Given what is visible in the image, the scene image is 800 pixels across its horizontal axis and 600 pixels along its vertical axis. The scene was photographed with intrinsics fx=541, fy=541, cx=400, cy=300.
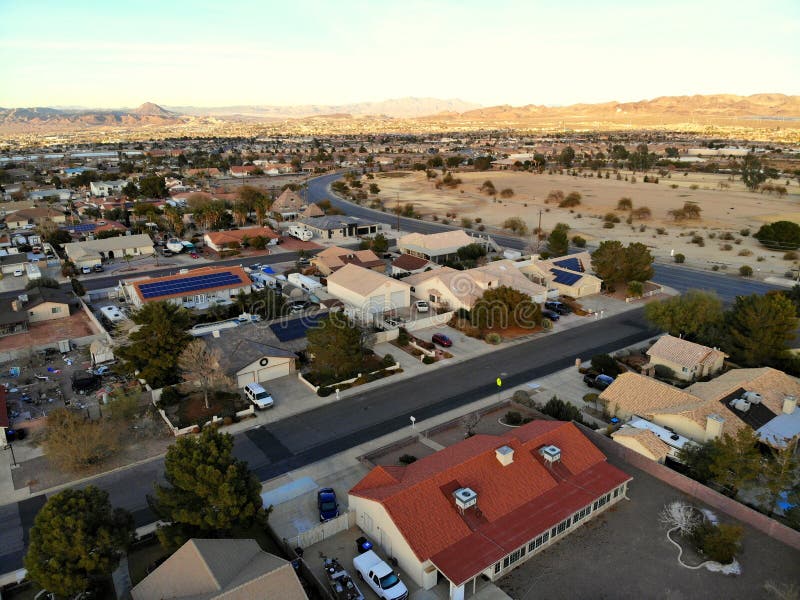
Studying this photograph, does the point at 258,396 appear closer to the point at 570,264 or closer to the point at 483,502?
the point at 483,502

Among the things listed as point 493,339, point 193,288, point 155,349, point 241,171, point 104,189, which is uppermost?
point 241,171

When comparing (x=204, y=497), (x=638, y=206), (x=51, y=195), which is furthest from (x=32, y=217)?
(x=638, y=206)

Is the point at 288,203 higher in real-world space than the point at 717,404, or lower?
higher

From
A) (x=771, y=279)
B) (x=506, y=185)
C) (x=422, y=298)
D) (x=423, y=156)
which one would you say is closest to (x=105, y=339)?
(x=422, y=298)

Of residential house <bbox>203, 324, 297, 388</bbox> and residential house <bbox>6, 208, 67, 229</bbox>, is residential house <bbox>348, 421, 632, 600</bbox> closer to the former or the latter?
residential house <bbox>203, 324, 297, 388</bbox>

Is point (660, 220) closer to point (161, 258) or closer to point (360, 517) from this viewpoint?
point (161, 258)

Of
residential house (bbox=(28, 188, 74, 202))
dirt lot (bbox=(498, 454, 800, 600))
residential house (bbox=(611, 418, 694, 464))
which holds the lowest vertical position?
dirt lot (bbox=(498, 454, 800, 600))

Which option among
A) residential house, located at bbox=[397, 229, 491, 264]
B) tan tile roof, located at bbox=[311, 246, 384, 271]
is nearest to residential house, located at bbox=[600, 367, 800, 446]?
tan tile roof, located at bbox=[311, 246, 384, 271]
